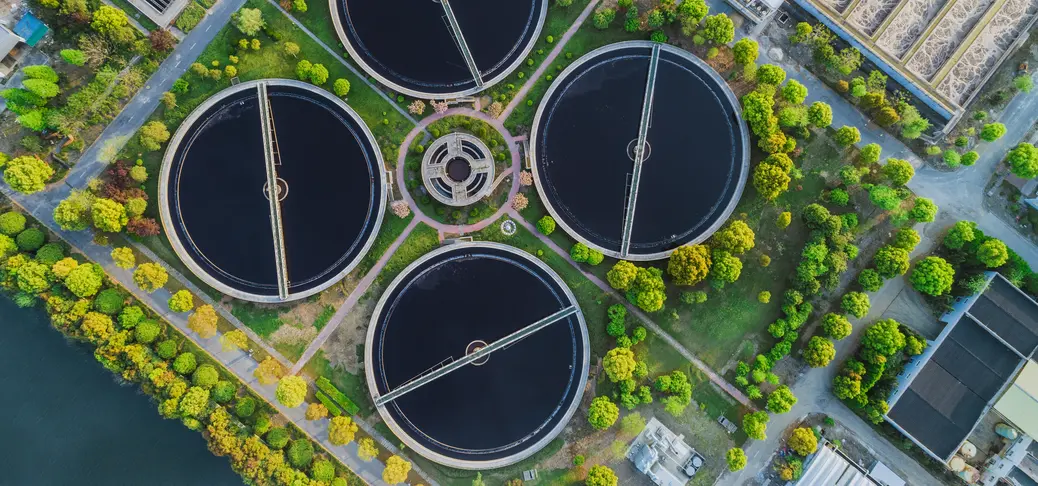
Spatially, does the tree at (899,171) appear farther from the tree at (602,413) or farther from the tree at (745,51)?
the tree at (602,413)

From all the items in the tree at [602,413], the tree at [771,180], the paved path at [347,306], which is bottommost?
the paved path at [347,306]

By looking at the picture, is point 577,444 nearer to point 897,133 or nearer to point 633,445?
point 633,445

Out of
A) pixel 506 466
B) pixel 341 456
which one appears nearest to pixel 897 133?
pixel 506 466

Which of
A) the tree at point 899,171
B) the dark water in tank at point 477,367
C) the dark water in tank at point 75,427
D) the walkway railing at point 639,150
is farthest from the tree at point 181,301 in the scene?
the tree at point 899,171

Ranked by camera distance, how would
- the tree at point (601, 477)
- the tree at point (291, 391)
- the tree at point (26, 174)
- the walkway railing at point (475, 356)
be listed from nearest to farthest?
1. the tree at point (26, 174)
2. the tree at point (291, 391)
3. the tree at point (601, 477)
4. the walkway railing at point (475, 356)

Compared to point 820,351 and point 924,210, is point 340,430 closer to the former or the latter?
point 820,351

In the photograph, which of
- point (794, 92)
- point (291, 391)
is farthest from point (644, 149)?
point (291, 391)

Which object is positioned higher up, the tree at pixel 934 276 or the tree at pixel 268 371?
the tree at pixel 934 276
